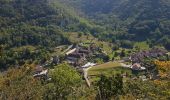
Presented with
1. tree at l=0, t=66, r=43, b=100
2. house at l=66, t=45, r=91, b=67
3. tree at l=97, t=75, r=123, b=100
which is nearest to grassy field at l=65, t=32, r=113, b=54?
house at l=66, t=45, r=91, b=67

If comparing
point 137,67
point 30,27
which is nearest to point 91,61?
point 137,67

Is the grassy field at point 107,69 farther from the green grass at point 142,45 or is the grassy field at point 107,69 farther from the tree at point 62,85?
the tree at point 62,85

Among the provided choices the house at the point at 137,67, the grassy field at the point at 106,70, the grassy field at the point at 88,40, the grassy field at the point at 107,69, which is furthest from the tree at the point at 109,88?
the grassy field at the point at 88,40

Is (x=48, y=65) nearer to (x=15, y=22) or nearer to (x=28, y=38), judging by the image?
(x=28, y=38)

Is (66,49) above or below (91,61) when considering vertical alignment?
below

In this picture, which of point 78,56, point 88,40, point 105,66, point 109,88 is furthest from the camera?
point 88,40

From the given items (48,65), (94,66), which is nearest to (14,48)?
(48,65)

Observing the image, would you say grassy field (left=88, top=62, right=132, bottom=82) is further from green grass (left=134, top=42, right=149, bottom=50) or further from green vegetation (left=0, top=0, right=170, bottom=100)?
green grass (left=134, top=42, right=149, bottom=50)

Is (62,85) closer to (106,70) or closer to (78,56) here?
(106,70)
